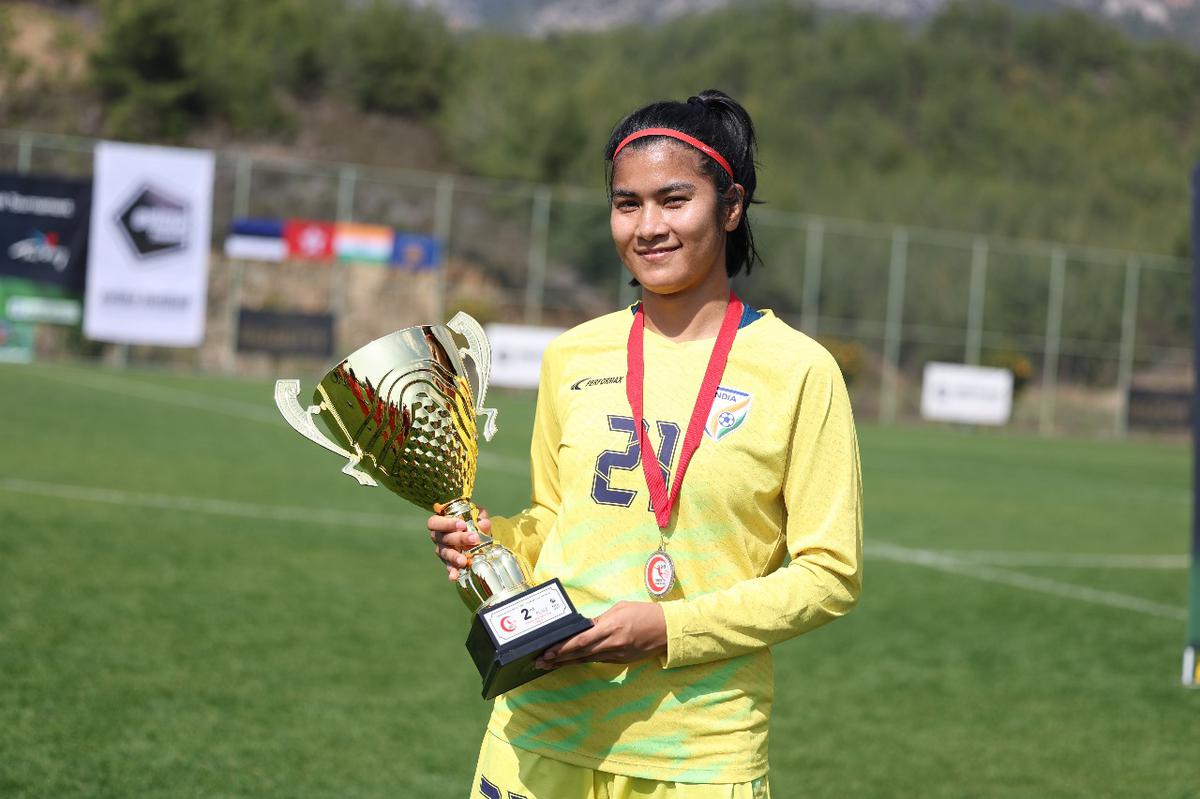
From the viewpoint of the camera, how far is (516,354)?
2342 cm

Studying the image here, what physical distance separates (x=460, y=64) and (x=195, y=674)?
1783 inches

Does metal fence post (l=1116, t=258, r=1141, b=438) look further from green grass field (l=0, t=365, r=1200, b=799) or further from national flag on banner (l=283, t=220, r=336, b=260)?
green grass field (l=0, t=365, r=1200, b=799)

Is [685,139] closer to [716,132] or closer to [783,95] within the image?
[716,132]

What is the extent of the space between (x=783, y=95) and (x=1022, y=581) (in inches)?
2378

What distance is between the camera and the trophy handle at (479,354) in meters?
2.28

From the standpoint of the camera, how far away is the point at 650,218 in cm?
215

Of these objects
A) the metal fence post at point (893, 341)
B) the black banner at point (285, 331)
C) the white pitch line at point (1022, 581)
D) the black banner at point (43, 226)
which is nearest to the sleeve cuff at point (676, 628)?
Answer: the white pitch line at point (1022, 581)

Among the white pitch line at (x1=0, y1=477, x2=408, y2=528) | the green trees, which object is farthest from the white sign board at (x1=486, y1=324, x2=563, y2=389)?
the green trees

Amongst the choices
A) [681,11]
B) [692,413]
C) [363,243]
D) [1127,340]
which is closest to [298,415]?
[692,413]

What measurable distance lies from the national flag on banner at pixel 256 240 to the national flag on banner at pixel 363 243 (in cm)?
96

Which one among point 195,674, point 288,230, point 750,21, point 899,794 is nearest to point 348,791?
point 195,674

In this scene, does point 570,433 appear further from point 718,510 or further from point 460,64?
point 460,64

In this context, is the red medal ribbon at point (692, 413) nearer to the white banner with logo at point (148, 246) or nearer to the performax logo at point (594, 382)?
the performax logo at point (594, 382)

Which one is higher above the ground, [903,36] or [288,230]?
[903,36]
